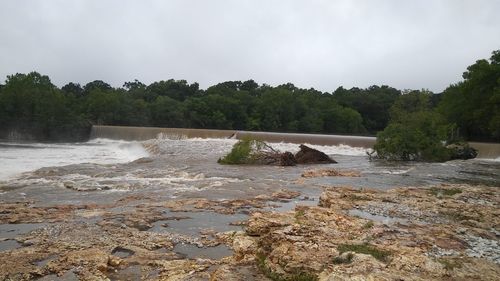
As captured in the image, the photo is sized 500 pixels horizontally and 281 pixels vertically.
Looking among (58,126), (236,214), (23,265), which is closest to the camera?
(23,265)

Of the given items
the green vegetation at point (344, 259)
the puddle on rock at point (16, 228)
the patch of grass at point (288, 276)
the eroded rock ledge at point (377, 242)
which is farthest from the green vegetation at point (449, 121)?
the patch of grass at point (288, 276)

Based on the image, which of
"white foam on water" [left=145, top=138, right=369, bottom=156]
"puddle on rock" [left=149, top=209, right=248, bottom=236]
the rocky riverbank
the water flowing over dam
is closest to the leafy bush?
"white foam on water" [left=145, top=138, right=369, bottom=156]

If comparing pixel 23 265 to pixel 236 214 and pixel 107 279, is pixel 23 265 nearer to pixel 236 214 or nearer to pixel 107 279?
pixel 107 279

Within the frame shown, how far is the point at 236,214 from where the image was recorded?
1104 centimetres

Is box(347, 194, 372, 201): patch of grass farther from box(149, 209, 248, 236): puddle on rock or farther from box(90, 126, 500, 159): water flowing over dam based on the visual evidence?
box(90, 126, 500, 159): water flowing over dam

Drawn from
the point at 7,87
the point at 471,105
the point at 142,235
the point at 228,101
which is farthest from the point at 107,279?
the point at 228,101

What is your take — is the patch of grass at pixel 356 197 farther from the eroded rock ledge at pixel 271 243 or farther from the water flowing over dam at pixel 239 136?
the water flowing over dam at pixel 239 136

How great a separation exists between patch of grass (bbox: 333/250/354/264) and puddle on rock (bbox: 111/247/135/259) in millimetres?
3553

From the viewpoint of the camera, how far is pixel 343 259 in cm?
619

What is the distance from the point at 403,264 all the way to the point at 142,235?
5021mm

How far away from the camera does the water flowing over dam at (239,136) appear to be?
35575mm

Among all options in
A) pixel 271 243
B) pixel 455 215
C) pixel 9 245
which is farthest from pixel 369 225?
Result: pixel 9 245

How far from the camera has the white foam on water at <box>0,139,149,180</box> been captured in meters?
22.3

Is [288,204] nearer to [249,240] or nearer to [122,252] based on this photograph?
[249,240]
